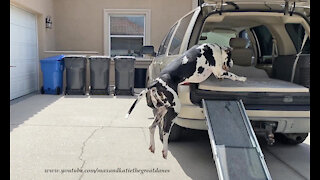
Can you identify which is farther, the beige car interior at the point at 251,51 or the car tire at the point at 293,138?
the car tire at the point at 293,138

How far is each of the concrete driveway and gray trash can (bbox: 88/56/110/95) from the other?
2608 millimetres

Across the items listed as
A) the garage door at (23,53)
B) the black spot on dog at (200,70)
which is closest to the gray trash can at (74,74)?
the garage door at (23,53)

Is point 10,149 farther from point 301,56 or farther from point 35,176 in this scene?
point 301,56

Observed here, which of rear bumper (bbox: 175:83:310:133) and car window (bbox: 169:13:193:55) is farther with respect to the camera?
car window (bbox: 169:13:193:55)

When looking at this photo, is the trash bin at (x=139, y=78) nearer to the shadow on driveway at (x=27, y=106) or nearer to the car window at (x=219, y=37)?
the shadow on driveway at (x=27, y=106)

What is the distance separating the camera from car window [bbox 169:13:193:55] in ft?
13.0

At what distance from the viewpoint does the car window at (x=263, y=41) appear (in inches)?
190

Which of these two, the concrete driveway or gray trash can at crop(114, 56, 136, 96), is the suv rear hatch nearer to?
the concrete driveway

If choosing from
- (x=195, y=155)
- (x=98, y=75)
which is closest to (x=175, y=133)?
(x=195, y=155)

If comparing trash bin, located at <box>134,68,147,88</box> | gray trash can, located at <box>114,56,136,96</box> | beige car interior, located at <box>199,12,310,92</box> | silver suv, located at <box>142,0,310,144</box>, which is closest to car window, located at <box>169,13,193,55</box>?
silver suv, located at <box>142,0,310,144</box>

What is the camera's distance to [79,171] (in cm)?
333

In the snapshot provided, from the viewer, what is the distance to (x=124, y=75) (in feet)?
28.5

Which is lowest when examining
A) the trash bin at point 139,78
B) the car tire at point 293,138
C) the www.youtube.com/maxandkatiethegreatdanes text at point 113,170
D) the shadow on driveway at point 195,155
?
the www.youtube.com/maxandkatiethegreatdanes text at point 113,170

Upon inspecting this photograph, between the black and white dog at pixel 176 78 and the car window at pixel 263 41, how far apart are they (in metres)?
1.83
